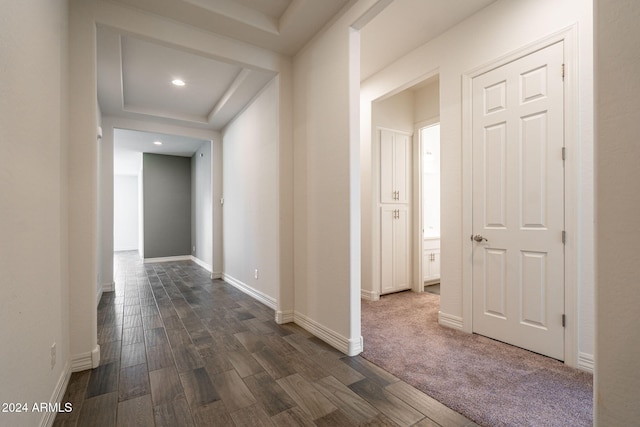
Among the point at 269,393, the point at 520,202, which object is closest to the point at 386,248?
the point at 520,202

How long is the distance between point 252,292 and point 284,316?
1.19 m

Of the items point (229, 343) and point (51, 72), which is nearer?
point (51, 72)

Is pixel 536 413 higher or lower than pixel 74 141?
lower

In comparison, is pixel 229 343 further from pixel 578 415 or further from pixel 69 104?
pixel 578 415

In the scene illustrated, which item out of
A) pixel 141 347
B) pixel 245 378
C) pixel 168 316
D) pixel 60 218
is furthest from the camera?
pixel 168 316

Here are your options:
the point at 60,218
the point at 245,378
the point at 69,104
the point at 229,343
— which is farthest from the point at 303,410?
the point at 69,104

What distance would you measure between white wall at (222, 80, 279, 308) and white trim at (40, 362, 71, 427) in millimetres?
1770

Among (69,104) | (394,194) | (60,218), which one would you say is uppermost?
(69,104)

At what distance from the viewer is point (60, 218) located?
1.81 m

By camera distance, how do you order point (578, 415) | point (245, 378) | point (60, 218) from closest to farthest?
point (578, 415), point (60, 218), point (245, 378)

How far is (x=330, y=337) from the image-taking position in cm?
247

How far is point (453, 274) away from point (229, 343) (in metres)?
2.20

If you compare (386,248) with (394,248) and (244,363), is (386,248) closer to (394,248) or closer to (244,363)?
(394,248)

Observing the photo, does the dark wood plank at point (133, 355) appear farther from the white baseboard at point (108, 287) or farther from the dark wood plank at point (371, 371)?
the white baseboard at point (108, 287)
